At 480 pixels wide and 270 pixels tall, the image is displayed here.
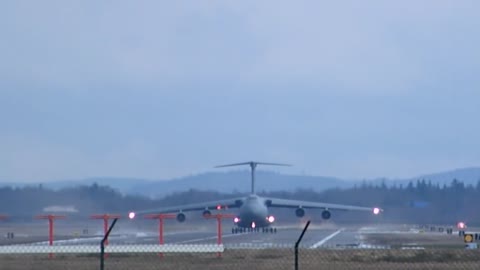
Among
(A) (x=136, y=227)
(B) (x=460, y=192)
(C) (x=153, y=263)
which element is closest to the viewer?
(C) (x=153, y=263)

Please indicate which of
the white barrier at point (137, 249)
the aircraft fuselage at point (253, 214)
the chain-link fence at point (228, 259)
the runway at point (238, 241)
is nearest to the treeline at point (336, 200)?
the aircraft fuselage at point (253, 214)

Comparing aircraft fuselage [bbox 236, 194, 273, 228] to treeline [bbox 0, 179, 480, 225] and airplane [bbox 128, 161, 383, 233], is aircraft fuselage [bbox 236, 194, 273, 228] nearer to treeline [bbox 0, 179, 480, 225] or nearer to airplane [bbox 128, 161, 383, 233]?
airplane [bbox 128, 161, 383, 233]

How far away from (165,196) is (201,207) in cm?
1393

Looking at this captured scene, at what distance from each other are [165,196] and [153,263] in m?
59.2

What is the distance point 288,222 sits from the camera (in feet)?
289

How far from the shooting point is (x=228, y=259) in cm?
2716

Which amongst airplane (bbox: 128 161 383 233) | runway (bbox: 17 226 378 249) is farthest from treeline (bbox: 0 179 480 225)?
runway (bbox: 17 226 378 249)

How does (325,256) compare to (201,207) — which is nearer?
(325,256)

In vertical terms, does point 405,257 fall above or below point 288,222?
below

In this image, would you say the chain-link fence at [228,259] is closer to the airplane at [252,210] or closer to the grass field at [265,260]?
the grass field at [265,260]

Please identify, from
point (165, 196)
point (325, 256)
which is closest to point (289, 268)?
point (325, 256)

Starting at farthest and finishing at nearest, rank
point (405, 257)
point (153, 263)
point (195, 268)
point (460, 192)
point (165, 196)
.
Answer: point (460, 192), point (165, 196), point (405, 257), point (153, 263), point (195, 268)

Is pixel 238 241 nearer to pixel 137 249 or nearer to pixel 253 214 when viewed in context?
pixel 253 214

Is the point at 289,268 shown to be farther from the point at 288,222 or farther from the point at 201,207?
the point at 288,222
